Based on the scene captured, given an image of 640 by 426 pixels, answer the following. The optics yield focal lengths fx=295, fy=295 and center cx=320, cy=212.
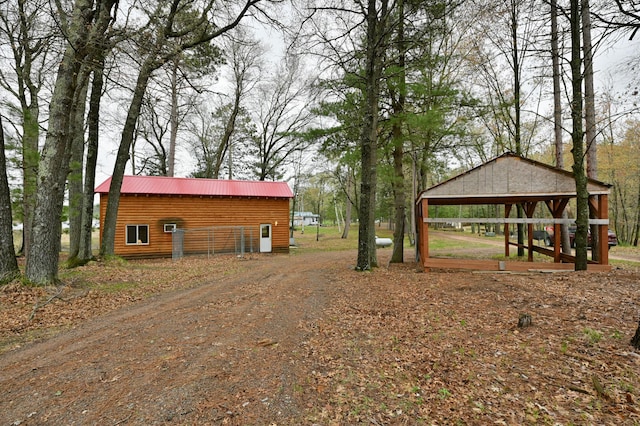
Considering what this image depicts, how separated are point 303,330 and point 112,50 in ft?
26.2

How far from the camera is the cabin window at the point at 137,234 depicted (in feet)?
54.2

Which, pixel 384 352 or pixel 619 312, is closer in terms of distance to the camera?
pixel 384 352

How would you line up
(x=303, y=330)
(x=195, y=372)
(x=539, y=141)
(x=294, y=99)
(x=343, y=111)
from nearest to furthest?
(x=195, y=372)
(x=303, y=330)
(x=343, y=111)
(x=539, y=141)
(x=294, y=99)

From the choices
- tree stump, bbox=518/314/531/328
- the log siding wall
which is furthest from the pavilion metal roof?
the log siding wall

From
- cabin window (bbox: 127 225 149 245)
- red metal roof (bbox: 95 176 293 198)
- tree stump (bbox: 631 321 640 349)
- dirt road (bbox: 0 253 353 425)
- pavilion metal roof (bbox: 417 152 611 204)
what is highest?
red metal roof (bbox: 95 176 293 198)

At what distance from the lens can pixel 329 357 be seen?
3.78 meters

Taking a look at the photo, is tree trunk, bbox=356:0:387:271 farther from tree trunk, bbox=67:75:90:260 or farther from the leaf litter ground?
tree trunk, bbox=67:75:90:260

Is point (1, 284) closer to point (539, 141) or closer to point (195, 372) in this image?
point (195, 372)

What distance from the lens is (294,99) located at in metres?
24.8

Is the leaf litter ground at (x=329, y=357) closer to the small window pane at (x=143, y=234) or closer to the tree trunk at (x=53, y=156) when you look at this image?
the tree trunk at (x=53, y=156)

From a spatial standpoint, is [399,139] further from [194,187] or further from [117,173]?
[194,187]

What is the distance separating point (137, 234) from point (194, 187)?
4.08 meters

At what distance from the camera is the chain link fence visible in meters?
17.0

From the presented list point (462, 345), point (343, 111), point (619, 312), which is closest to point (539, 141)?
point (343, 111)
